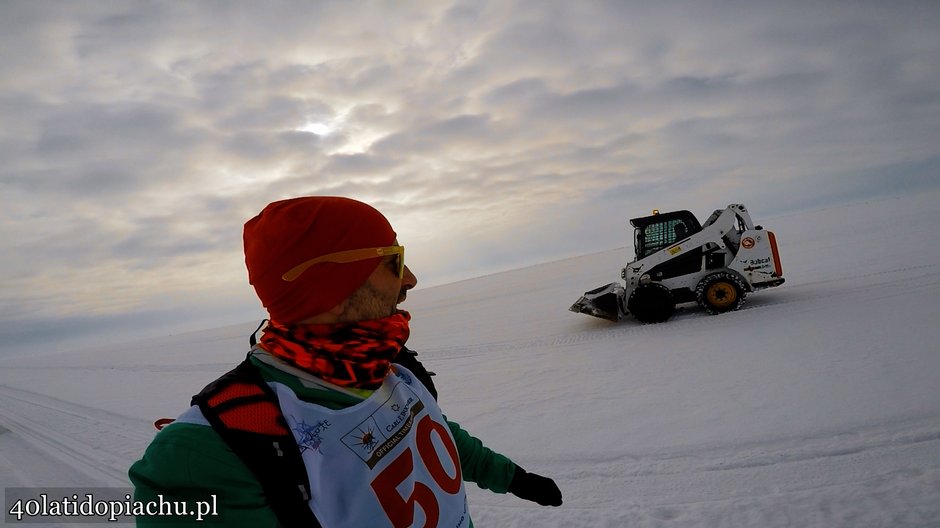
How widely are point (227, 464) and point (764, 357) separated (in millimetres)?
6849

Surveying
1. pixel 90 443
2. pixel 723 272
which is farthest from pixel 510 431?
pixel 90 443

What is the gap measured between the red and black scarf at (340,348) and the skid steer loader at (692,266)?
851 cm

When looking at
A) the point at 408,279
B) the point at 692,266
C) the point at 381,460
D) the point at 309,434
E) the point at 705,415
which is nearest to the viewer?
the point at 309,434

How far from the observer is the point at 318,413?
117cm

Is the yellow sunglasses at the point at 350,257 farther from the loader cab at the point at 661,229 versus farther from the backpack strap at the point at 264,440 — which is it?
the loader cab at the point at 661,229

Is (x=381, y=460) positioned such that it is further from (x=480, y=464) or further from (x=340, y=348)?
(x=480, y=464)

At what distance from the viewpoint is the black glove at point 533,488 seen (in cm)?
194

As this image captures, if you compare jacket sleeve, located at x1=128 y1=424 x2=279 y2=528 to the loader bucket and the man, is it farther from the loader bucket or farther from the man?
the loader bucket

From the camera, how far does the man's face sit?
1373mm

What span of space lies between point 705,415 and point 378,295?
4.47 metres

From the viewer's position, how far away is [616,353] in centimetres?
759

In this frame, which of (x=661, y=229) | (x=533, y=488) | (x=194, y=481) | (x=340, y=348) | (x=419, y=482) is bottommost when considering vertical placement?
(x=533, y=488)

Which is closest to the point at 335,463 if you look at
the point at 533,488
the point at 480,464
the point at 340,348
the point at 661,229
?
the point at 340,348

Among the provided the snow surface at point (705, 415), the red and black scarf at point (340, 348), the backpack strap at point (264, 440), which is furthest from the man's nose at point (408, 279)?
the snow surface at point (705, 415)
